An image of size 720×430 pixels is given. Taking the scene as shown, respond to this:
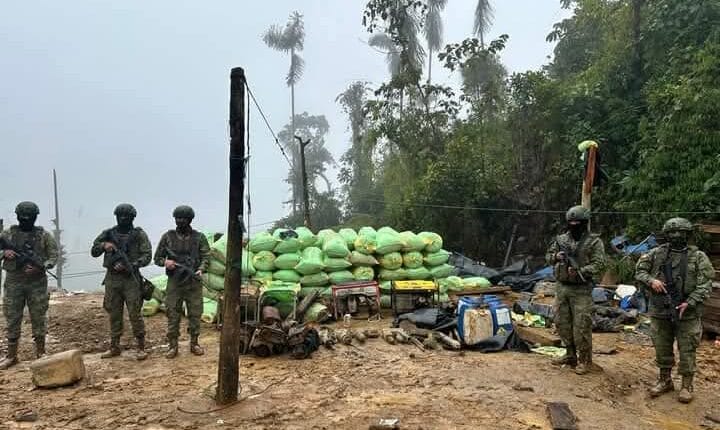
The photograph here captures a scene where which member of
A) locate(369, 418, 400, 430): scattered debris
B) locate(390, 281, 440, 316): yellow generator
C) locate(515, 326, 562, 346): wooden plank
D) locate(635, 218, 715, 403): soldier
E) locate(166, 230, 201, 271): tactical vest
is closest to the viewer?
locate(369, 418, 400, 430): scattered debris

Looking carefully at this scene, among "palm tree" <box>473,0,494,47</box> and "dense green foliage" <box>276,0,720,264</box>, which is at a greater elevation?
"palm tree" <box>473,0,494,47</box>

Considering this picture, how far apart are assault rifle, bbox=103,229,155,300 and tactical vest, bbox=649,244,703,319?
17.8 ft

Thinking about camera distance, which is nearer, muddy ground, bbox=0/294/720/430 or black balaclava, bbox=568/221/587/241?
muddy ground, bbox=0/294/720/430

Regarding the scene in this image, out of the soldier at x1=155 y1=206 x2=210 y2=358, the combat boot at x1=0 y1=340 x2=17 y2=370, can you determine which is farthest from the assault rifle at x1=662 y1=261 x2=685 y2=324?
the combat boot at x1=0 y1=340 x2=17 y2=370

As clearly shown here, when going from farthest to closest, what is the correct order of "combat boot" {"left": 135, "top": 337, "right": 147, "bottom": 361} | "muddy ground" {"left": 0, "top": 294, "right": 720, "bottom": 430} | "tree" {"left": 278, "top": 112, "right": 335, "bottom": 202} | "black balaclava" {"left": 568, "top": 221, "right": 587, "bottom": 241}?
"tree" {"left": 278, "top": 112, "right": 335, "bottom": 202} < "combat boot" {"left": 135, "top": 337, "right": 147, "bottom": 361} < "black balaclava" {"left": 568, "top": 221, "right": 587, "bottom": 241} < "muddy ground" {"left": 0, "top": 294, "right": 720, "bottom": 430}

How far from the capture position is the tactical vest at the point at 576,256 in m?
5.25

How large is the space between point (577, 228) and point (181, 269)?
440 centimetres

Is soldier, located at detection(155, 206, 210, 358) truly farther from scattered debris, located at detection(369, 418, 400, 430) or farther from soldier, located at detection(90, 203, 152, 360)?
scattered debris, located at detection(369, 418, 400, 430)

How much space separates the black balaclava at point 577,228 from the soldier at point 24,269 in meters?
5.66

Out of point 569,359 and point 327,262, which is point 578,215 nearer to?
point 569,359

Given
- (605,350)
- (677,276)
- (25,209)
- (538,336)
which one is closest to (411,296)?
(538,336)

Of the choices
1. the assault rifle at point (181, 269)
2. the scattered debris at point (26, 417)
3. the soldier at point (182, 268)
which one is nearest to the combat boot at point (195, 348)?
the soldier at point (182, 268)

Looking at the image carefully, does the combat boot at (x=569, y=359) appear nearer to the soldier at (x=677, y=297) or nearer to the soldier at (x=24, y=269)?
the soldier at (x=677, y=297)

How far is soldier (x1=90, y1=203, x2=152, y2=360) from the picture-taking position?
5848 millimetres
